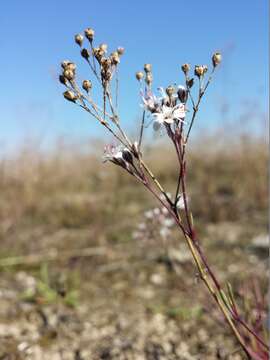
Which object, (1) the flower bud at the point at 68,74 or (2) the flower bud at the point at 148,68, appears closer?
(1) the flower bud at the point at 68,74

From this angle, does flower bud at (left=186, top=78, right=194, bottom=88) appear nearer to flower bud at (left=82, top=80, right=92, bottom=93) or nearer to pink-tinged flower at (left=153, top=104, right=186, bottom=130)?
pink-tinged flower at (left=153, top=104, right=186, bottom=130)

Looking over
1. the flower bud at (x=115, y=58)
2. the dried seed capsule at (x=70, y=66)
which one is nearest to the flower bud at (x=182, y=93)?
the flower bud at (x=115, y=58)

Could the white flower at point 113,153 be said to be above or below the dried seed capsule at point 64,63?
below

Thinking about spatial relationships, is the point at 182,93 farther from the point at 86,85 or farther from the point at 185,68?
the point at 86,85

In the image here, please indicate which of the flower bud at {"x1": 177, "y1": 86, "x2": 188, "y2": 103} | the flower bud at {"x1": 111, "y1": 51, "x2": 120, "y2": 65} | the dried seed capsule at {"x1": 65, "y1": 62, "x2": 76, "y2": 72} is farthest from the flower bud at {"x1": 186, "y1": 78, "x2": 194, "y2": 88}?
the dried seed capsule at {"x1": 65, "y1": 62, "x2": 76, "y2": 72}

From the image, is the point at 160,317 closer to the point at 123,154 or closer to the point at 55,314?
the point at 55,314

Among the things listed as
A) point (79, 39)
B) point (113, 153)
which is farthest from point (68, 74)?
point (113, 153)

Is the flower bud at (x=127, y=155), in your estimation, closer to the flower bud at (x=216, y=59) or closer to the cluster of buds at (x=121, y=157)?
the cluster of buds at (x=121, y=157)

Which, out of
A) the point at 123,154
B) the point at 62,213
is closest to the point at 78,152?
the point at 62,213
